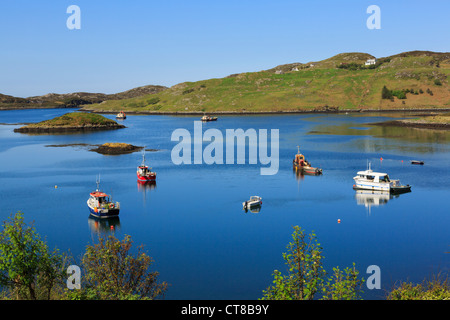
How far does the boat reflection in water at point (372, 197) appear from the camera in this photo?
7469 centimetres

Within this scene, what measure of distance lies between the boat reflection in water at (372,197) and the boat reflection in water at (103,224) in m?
40.2

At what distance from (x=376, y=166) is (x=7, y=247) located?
9268 centimetres

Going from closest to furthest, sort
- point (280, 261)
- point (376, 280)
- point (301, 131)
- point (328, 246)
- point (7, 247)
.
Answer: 1. point (7, 247)
2. point (376, 280)
3. point (280, 261)
4. point (328, 246)
5. point (301, 131)

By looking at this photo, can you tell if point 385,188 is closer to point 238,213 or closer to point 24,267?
point 238,213

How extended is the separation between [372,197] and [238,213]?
27.0 metres

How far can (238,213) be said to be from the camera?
226ft

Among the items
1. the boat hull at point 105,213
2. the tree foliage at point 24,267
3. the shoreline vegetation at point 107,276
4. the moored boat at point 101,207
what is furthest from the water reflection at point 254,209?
the tree foliage at point 24,267

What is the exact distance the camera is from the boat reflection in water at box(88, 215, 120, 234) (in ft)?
201

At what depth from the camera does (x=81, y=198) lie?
7938 centimetres

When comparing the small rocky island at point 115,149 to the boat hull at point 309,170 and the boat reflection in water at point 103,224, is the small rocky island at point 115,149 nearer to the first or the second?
the boat hull at point 309,170

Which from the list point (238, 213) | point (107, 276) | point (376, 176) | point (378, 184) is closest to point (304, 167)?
point (376, 176)

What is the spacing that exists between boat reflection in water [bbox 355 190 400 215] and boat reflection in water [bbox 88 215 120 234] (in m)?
40.2
